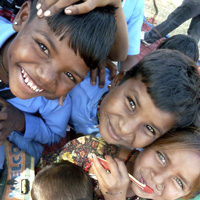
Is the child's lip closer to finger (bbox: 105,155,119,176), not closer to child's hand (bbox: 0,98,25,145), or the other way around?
finger (bbox: 105,155,119,176)

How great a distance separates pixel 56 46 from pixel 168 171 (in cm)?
79

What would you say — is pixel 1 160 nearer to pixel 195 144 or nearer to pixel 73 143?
pixel 73 143

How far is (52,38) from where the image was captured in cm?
87

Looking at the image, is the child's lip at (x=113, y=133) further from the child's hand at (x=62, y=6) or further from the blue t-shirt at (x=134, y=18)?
the blue t-shirt at (x=134, y=18)

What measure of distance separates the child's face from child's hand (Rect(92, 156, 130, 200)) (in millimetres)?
151

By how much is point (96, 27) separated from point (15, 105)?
0.70 meters

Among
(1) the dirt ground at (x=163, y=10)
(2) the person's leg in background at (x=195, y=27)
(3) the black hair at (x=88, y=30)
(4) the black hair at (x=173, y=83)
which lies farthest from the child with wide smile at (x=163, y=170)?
(1) the dirt ground at (x=163, y=10)

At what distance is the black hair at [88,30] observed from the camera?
0.86m

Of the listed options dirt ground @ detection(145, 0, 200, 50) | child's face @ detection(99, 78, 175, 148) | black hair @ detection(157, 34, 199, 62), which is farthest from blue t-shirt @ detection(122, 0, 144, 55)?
dirt ground @ detection(145, 0, 200, 50)

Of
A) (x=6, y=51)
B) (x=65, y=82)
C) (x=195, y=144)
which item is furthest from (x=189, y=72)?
(x=6, y=51)

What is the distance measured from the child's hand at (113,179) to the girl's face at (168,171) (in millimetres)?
118

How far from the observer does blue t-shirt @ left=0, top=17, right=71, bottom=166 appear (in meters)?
1.27

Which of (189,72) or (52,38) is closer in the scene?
(52,38)

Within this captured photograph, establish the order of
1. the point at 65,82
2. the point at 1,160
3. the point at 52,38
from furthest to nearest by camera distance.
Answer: the point at 1,160
the point at 65,82
the point at 52,38
